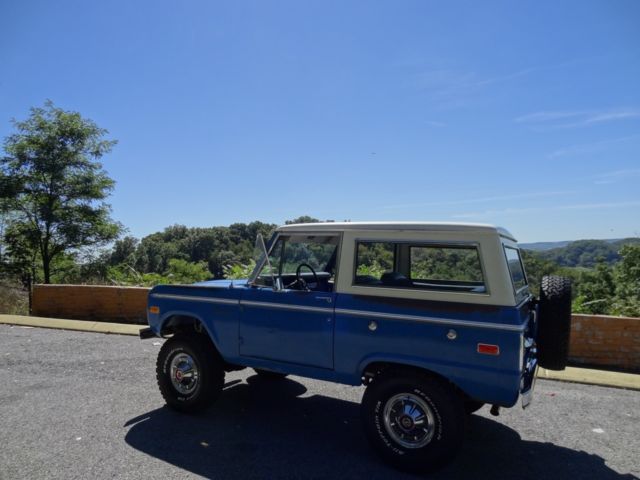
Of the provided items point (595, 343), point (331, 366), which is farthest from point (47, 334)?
point (595, 343)

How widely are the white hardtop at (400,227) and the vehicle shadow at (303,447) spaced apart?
1.92 meters

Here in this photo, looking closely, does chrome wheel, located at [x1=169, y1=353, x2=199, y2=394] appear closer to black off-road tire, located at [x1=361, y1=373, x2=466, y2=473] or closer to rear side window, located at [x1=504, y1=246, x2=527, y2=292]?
black off-road tire, located at [x1=361, y1=373, x2=466, y2=473]

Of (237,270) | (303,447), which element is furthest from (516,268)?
(237,270)

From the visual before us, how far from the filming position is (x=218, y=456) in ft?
12.2

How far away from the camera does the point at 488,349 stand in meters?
3.24

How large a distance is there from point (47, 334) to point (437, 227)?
328 inches

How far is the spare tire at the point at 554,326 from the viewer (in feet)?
12.7

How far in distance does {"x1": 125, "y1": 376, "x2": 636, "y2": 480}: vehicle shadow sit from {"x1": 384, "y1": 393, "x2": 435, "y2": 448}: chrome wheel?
268 millimetres

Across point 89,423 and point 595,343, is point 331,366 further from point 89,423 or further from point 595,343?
point 595,343

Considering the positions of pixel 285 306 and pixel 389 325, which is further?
pixel 285 306

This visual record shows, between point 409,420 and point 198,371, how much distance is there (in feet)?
7.53

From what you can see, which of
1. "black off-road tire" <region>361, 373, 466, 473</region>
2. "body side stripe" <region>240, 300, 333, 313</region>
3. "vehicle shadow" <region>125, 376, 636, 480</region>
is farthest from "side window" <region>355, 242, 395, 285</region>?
"vehicle shadow" <region>125, 376, 636, 480</region>

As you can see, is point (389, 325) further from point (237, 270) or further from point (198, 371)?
point (237, 270)

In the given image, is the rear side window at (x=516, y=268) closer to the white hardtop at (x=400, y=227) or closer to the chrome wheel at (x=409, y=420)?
the white hardtop at (x=400, y=227)
